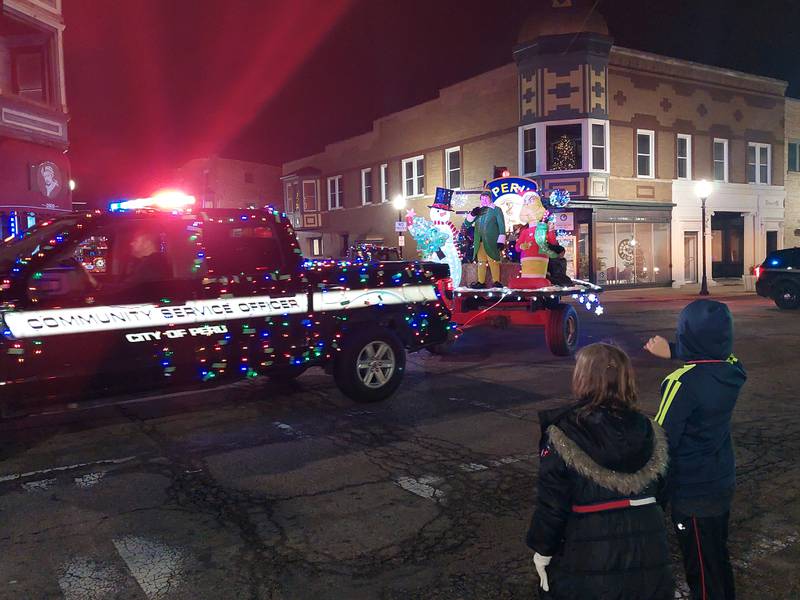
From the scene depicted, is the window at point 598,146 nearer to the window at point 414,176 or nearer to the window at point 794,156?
the window at point 414,176

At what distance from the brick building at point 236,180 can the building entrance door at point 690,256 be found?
1136 inches

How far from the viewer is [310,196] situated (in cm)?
4381

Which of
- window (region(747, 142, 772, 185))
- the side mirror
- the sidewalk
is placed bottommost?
the sidewalk

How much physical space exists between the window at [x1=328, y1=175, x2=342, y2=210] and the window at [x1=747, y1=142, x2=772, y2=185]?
864 inches

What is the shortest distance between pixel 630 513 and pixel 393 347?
574cm

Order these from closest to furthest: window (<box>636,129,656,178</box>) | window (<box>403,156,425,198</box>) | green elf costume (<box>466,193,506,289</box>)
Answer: green elf costume (<box>466,193,506,289</box>), window (<box>636,129,656,178</box>), window (<box>403,156,425,198</box>)

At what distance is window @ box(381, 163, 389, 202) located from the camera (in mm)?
36781

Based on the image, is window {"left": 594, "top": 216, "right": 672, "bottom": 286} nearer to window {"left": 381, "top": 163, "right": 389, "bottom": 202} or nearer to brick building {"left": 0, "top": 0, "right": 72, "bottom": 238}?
window {"left": 381, "top": 163, "right": 389, "bottom": 202}

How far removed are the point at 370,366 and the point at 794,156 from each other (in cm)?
3432

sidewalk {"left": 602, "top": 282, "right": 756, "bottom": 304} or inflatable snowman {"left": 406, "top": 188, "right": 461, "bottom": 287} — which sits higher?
inflatable snowman {"left": 406, "top": 188, "right": 461, "bottom": 287}

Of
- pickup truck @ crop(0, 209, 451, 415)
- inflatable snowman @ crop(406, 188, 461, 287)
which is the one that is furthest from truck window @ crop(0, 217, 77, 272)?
inflatable snowman @ crop(406, 188, 461, 287)

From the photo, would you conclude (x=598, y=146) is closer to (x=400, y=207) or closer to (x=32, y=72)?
(x=400, y=207)

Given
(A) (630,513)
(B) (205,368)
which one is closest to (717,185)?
(B) (205,368)

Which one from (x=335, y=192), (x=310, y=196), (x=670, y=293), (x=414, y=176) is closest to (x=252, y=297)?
(x=670, y=293)
